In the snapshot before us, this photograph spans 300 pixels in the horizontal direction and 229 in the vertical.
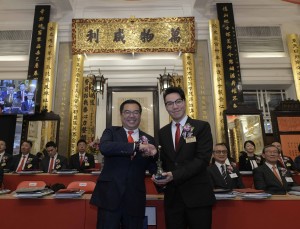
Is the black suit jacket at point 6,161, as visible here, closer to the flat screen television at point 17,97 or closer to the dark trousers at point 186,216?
the flat screen television at point 17,97

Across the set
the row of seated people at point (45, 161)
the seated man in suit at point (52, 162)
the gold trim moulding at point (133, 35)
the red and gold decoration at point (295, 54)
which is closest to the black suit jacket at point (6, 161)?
the row of seated people at point (45, 161)

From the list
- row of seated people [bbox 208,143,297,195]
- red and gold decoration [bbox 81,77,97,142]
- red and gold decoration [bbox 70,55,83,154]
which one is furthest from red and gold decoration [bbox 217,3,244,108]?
red and gold decoration [bbox 70,55,83,154]

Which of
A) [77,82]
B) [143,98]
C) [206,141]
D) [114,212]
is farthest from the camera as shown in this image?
[143,98]

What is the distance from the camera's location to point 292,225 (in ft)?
4.90

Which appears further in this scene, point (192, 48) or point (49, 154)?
point (192, 48)

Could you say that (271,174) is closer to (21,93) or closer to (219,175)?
(219,175)

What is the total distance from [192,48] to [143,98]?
1772 millimetres

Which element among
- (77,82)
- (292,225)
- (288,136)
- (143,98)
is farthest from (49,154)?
(288,136)

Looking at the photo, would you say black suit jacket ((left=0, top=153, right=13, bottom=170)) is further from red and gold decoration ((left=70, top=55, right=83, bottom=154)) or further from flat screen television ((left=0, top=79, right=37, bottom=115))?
red and gold decoration ((left=70, top=55, right=83, bottom=154))

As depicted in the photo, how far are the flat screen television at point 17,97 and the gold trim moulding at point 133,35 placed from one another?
140 cm

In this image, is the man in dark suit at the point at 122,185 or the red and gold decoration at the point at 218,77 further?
the red and gold decoration at the point at 218,77

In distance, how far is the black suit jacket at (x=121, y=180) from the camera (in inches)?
51.8

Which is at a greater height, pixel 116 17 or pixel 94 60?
pixel 116 17

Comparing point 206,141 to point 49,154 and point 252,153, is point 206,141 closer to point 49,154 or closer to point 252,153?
point 252,153
